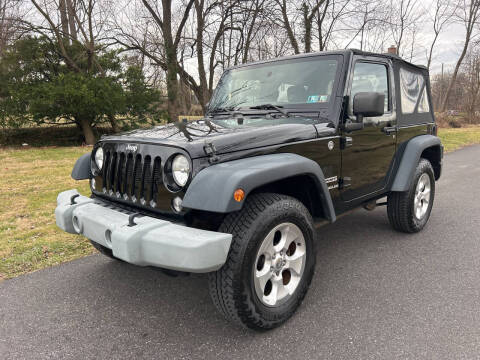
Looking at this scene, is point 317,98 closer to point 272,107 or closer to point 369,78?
point 272,107

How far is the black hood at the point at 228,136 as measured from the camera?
235 centimetres

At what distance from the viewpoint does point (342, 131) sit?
10.2ft

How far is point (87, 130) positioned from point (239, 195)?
1364 cm

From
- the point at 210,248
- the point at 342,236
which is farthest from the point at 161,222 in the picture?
the point at 342,236

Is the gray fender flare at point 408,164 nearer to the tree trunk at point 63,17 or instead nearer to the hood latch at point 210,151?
the hood latch at point 210,151

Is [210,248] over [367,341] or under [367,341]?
over

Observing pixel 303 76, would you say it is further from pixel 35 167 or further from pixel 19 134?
Answer: pixel 19 134

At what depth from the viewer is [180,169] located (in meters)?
2.30

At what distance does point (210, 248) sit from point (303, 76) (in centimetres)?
200

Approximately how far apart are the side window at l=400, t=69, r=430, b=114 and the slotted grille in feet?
9.45

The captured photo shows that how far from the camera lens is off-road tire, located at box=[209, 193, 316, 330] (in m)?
2.19

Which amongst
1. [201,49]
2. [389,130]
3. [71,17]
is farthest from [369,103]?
[71,17]

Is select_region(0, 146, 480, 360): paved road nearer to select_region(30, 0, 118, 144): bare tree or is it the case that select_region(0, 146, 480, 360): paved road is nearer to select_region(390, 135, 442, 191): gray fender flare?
select_region(390, 135, 442, 191): gray fender flare

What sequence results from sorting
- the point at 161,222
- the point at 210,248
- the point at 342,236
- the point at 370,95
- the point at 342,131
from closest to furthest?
the point at 210,248 < the point at 161,222 < the point at 370,95 < the point at 342,131 < the point at 342,236
